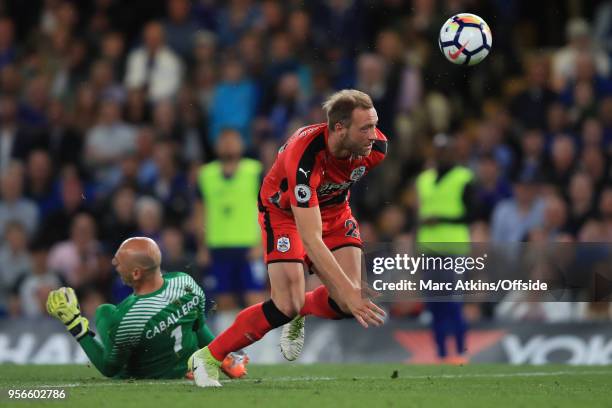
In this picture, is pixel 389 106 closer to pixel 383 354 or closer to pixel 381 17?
pixel 381 17

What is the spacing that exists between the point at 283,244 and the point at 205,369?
38.0 inches

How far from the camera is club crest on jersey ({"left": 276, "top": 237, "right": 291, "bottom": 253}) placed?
8352 millimetres

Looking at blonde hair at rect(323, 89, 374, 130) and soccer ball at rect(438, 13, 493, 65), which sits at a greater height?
soccer ball at rect(438, 13, 493, 65)

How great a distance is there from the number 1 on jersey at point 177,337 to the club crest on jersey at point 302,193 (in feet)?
4.81

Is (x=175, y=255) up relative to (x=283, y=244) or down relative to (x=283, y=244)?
down

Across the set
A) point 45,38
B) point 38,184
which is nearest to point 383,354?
point 38,184

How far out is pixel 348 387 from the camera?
8469 mm

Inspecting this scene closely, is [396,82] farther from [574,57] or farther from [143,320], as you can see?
[143,320]

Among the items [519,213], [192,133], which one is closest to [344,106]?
[519,213]

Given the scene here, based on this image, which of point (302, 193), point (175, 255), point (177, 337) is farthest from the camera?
point (175, 255)

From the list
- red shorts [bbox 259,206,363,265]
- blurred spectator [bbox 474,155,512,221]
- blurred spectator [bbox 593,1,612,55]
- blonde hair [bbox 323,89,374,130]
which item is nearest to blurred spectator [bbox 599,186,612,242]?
blurred spectator [bbox 474,155,512,221]

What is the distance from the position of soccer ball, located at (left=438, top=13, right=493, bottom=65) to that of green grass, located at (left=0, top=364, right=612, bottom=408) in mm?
2391

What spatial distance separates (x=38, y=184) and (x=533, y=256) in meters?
6.01

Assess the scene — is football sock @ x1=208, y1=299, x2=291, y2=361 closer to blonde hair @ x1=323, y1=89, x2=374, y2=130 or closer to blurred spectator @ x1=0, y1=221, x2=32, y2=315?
blonde hair @ x1=323, y1=89, x2=374, y2=130
